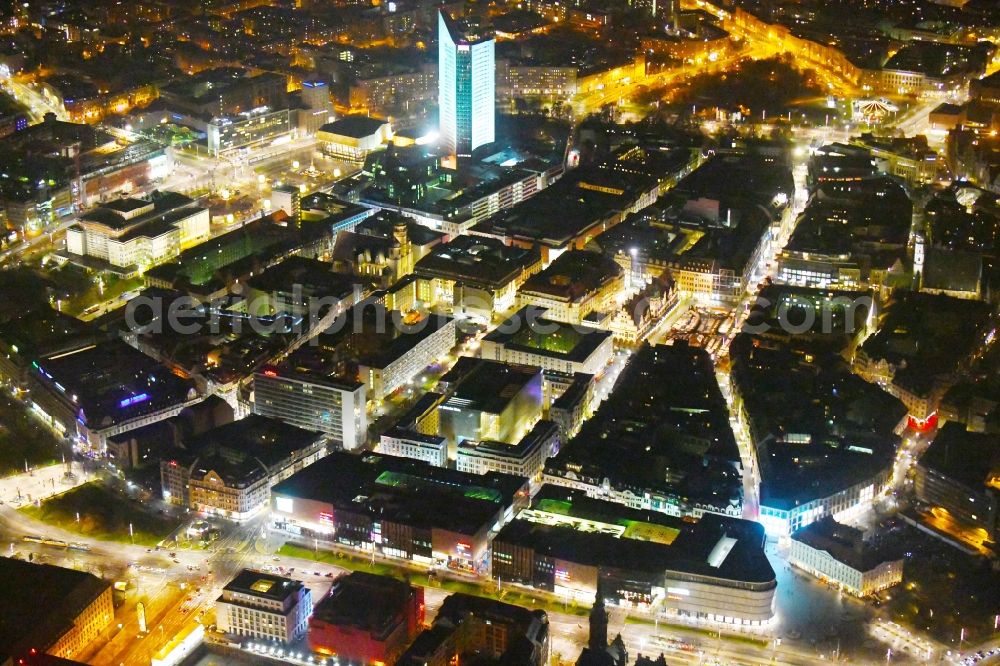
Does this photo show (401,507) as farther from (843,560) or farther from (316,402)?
(843,560)

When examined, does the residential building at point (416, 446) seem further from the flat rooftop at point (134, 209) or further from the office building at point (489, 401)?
the flat rooftop at point (134, 209)

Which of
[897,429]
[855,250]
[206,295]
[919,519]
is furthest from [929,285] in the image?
[206,295]

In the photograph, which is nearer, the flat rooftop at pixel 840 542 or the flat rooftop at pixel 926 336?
the flat rooftop at pixel 840 542

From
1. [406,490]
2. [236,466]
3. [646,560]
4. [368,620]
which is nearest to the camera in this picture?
[368,620]

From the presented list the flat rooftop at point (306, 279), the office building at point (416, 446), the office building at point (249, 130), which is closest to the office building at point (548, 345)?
the office building at point (416, 446)

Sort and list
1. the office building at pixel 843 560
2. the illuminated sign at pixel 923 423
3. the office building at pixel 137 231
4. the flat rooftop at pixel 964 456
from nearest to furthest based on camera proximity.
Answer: the office building at pixel 843 560
the flat rooftop at pixel 964 456
the illuminated sign at pixel 923 423
the office building at pixel 137 231

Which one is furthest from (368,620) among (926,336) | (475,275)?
(926,336)
